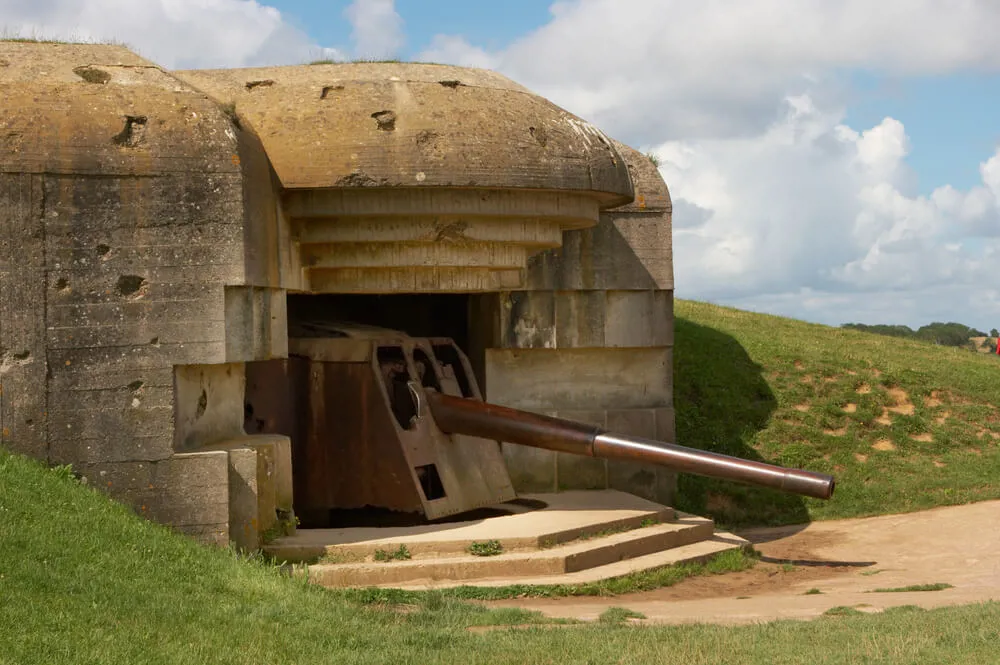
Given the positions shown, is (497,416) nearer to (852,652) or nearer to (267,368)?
(267,368)

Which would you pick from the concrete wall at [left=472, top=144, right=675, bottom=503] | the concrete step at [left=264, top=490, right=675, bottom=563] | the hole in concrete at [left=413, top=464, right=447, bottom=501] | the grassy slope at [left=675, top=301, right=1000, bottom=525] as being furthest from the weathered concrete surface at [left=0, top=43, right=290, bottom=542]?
the grassy slope at [left=675, top=301, right=1000, bottom=525]

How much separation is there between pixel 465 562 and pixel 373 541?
2.24 ft

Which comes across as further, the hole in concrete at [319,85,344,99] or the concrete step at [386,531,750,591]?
the hole in concrete at [319,85,344,99]

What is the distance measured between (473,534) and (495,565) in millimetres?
449

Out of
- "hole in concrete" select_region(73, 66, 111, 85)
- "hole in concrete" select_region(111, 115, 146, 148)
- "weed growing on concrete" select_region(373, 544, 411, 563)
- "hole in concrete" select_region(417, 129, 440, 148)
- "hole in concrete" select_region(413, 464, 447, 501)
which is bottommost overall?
"weed growing on concrete" select_region(373, 544, 411, 563)

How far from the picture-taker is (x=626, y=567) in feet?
29.5

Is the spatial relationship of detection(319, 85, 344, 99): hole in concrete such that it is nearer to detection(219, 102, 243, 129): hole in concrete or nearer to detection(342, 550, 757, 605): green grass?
detection(219, 102, 243, 129): hole in concrete

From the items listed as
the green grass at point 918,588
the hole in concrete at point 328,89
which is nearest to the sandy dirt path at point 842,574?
the green grass at point 918,588

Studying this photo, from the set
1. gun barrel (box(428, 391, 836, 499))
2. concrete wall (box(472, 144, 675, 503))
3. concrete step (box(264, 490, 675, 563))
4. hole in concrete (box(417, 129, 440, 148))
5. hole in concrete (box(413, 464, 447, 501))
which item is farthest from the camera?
concrete wall (box(472, 144, 675, 503))

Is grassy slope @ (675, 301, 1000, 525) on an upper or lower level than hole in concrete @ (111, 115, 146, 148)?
lower

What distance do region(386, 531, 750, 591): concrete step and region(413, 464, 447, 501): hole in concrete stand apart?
175cm

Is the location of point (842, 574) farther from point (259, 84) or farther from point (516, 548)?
point (259, 84)

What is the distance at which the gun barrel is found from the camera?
8.94 metres

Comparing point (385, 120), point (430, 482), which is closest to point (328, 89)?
point (385, 120)
